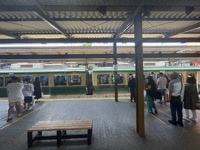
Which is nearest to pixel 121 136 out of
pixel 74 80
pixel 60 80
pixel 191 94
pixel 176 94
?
pixel 176 94

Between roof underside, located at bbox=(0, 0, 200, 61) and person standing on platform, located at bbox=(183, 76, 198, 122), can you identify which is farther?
person standing on platform, located at bbox=(183, 76, 198, 122)

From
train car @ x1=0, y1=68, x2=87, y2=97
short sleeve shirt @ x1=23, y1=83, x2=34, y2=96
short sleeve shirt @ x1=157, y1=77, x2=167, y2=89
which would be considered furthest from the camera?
train car @ x1=0, y1=68, x2=87, y2=97

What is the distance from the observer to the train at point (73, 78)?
13.7 m

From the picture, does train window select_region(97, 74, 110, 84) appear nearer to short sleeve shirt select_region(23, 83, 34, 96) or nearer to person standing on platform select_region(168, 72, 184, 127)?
short sleeve shirt select_region(23, 83, 34, 96)

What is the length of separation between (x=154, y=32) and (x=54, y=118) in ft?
17.2

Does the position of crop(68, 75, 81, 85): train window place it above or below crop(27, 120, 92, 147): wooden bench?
above

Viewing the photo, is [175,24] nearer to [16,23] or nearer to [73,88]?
[16,23]

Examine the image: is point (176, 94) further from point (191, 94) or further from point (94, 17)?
point (94, 17)

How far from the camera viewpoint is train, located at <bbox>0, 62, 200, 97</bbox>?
1369cm

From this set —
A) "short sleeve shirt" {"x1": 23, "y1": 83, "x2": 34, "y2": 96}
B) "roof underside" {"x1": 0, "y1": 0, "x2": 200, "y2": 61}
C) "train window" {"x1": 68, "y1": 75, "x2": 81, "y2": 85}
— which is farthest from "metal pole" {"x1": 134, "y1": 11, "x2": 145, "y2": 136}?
"train window" {"x1": 68, "y1": 75, "x2": 81, "y2": 85}

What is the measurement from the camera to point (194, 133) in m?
5.10

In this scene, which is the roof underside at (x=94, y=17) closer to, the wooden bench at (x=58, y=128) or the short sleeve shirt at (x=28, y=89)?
the short sleeve shirt at (x=28, y=89)

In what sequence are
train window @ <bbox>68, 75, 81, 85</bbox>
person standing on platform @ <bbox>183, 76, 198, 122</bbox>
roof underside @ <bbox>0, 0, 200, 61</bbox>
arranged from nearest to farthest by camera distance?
roof underside @ <bbox>0, 0, 200, 61</bbox>
person standing on platform @ <bbox>183, 76, 198, 122</bbox>
train window @ <bbox>68, 75, 81, 85</bbox>

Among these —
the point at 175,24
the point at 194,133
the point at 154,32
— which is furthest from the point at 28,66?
the point at 194,133
